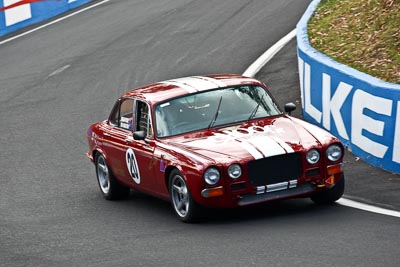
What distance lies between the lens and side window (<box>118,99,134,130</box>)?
42.2ft

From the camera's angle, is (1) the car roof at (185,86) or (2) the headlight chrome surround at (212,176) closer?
(2) the headlight chrome surround at (212,176)

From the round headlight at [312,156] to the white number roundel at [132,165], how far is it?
2312mm

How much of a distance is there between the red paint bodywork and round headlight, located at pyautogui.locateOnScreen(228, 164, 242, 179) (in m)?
0.04

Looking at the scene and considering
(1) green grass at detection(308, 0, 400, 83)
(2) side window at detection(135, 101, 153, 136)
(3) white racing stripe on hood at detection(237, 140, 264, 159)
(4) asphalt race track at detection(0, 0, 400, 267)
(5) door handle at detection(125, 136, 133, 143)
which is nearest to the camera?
(4) asphalt race track at detection(0, 0, 400, 267)

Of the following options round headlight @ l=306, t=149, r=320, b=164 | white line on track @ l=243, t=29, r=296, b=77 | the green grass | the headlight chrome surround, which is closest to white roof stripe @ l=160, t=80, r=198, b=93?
the headlight chrome surround

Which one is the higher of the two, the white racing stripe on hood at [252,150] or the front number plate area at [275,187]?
the white racing stripe on hood at [252,150]

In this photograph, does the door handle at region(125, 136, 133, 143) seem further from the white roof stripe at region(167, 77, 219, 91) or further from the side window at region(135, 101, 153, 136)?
the white roof stripe at region(167, 77, 219, 91)

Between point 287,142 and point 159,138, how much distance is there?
166 centimetres

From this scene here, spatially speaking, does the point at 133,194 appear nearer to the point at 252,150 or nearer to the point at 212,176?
the point at 212,176

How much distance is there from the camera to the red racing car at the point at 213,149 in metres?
10.7

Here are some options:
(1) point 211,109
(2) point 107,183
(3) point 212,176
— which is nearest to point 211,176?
(3) point 212,176

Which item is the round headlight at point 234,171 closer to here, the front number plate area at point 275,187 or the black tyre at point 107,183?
the front number plate area at point 275,187

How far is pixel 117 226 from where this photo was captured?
452 inches

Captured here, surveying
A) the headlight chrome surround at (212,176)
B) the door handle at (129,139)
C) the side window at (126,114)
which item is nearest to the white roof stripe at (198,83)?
the side window at (126,114)
